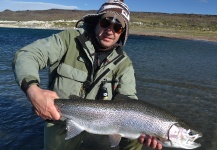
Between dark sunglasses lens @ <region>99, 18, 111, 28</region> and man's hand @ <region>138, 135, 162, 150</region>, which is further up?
dark sunglasses lens @ <region>99, 18, 111, 28</region>

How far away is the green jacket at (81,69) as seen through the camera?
4.68 metres

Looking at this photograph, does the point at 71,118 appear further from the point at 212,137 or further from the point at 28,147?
the point at 212,137

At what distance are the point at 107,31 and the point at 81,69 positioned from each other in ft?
2.43

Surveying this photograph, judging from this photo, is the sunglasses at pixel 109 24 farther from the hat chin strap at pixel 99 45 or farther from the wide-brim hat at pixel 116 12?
the hat chin strap at pixel 99 45

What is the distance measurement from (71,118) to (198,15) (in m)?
158

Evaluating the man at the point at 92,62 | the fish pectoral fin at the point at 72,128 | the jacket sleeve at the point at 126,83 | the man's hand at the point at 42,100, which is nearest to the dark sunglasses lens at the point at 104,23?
the man at the point at 92,62

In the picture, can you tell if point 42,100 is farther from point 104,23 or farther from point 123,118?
point 104,23

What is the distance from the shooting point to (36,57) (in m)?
3.96

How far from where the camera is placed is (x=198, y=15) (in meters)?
152

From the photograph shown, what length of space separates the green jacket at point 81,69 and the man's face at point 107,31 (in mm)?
203

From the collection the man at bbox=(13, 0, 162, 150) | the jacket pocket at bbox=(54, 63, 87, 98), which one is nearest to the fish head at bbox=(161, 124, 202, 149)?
the man at bbox=(13, 0, 162, 150)

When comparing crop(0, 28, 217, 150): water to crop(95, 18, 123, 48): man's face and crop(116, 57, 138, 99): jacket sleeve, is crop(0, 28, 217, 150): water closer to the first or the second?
crop(116, 57, 138, 99): jacket sleeve

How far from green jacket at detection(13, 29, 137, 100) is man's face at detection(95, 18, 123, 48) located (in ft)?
0.66

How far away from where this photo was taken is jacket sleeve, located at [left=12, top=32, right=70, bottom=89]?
3529 mm
